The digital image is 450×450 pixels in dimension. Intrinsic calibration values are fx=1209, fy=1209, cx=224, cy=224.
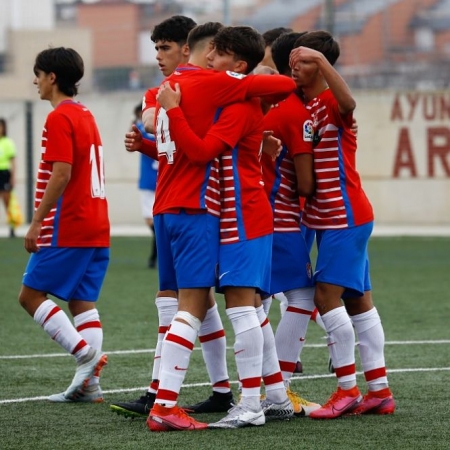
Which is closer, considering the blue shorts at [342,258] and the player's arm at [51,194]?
the blue shorts at [342,258]

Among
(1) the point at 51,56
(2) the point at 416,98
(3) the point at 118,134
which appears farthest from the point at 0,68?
(1) the point at 51,56

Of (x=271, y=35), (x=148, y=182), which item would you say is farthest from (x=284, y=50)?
(x=148, y=182)

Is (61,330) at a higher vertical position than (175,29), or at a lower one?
lower

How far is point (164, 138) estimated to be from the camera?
561 centimetres

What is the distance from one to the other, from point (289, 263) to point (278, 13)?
2191cm

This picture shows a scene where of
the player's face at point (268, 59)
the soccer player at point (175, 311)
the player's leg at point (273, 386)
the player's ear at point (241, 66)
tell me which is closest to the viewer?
the player's ear at point (241, 66)

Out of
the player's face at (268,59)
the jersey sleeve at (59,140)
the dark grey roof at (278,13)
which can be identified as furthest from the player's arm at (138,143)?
the dark grey roof at (278,13)

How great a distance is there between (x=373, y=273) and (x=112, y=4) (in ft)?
51.8

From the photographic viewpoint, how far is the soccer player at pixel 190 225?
5.49 metres

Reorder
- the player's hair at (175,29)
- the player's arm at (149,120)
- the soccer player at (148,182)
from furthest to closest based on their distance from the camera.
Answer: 1. the soccer player at (148,182)
2. the player's hair at (175,29)
3. the player's arm at (149,120)

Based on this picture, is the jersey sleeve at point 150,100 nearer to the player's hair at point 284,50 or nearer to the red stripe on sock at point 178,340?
the player's hair at point 284,50

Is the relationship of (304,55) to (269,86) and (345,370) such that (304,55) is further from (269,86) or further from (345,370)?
(345,370)

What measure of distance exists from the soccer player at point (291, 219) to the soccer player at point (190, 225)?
0.39 m

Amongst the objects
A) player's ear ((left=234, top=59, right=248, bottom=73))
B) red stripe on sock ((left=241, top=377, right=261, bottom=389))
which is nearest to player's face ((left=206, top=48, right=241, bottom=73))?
player's ear ((left=234, top=59, right=248, bottom=73))
